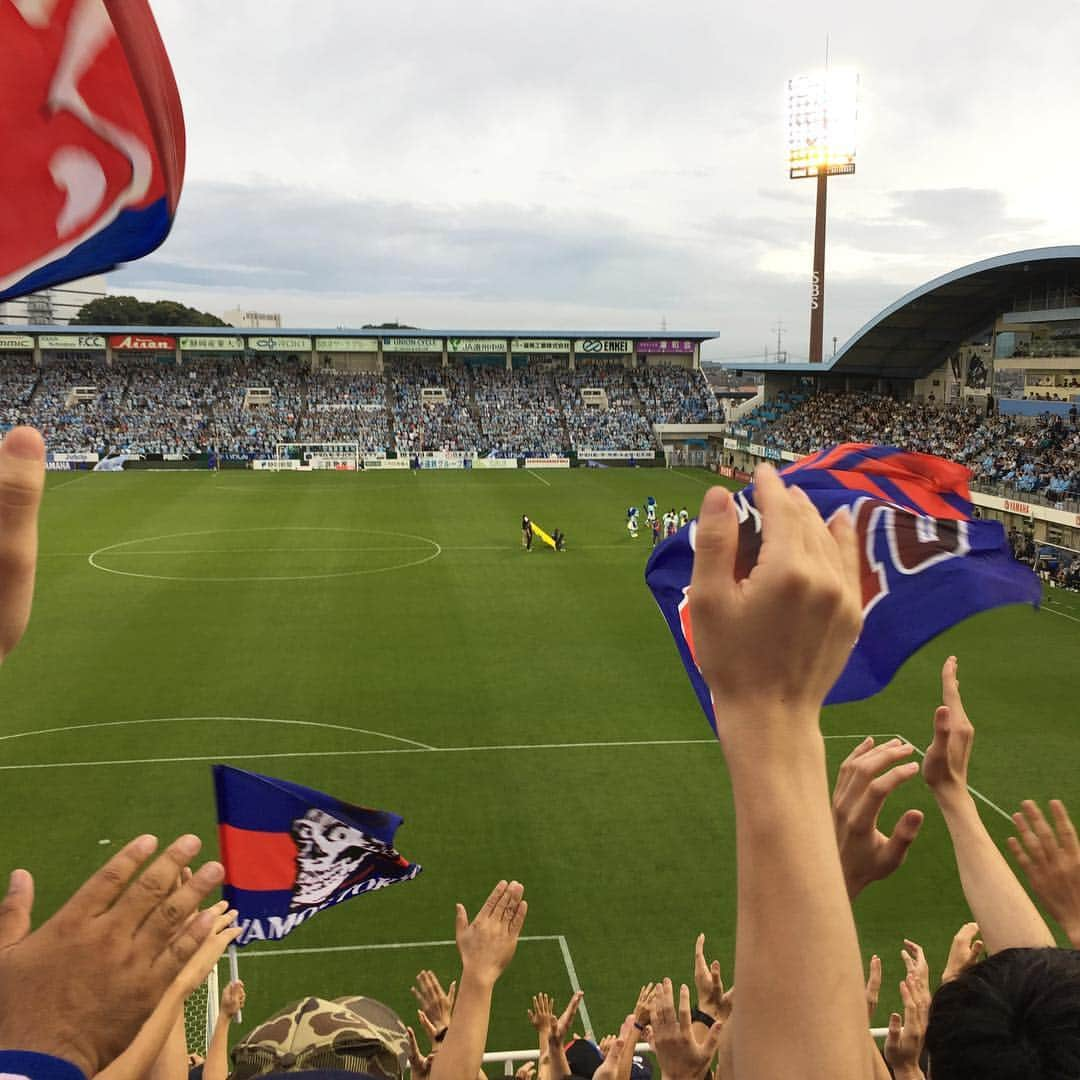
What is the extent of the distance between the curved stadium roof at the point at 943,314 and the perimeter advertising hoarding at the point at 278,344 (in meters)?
37.0

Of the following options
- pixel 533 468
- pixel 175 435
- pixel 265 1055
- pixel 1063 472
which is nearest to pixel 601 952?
pixel 265 1055

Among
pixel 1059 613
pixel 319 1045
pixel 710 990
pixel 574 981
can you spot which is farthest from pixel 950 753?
pixel 1059 613

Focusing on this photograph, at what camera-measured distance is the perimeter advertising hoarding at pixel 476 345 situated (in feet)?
249

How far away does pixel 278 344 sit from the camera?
74.8 meters

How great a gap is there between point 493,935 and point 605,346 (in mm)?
75185

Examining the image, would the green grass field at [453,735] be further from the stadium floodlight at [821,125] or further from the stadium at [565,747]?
the stadium floodlight at [821,125]

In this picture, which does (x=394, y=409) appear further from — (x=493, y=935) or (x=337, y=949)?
(x=493, y=935)

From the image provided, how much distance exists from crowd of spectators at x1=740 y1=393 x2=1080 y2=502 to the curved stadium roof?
246 cm

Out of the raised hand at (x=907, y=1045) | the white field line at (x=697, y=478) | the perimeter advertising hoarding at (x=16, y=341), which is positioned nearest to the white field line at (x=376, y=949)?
the raised hand at (x=907, y=1045)

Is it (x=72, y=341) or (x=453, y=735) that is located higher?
(x=72, y=341)

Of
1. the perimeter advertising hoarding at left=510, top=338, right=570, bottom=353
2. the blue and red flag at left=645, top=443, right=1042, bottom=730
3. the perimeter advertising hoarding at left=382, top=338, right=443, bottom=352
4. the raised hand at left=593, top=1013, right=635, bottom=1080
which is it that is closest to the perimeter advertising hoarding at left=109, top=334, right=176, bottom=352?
the perimeter advertising hoarding at left=382, top=338, right=443, bottom=352

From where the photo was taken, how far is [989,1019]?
79.8 inches

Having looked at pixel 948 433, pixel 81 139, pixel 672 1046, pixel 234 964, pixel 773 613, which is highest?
pixel 81 139

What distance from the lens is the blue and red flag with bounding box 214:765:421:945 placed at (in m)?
7.12
